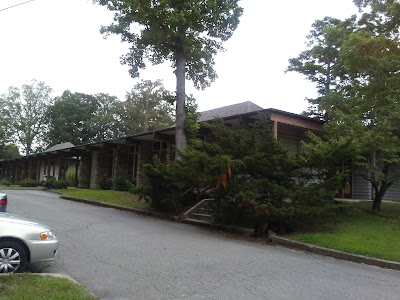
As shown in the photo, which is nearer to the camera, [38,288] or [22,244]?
[38,288]

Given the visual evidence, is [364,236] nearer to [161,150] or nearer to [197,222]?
[197,222]

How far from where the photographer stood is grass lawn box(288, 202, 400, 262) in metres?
8.89

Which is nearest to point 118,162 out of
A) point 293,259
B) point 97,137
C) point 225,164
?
point 225,164

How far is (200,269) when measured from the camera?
670cm

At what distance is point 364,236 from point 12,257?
865 cm

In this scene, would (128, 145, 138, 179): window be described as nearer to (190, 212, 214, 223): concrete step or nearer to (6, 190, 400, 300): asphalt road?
(190, 212, 214, 223): concrete step

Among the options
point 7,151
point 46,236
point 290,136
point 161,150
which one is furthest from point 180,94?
point 7,151

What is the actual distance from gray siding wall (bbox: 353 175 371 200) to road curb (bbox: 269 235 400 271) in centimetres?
1199

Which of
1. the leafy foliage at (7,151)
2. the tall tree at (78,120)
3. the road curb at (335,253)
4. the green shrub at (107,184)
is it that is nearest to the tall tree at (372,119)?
the road curb at (335,253)

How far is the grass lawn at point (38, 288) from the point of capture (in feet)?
14.5

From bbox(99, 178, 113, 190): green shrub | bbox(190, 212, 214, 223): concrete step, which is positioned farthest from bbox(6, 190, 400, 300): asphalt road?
bbox(99, 178, 113, 190): green shrub

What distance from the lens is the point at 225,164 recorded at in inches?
420

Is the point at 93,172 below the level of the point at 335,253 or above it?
above

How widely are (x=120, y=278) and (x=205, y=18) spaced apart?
1296 centimetres
